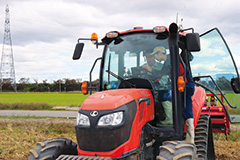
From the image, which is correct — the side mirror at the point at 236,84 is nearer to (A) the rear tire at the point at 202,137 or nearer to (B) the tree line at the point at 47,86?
(A) the rear tire at the point at 202,137

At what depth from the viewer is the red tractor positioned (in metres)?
3.07

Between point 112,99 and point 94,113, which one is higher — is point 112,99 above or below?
above

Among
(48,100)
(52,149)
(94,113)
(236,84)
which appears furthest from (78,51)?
(48,100)

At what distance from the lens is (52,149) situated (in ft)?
11.4

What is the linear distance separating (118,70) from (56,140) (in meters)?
1.46

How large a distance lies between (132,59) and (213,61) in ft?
5.70

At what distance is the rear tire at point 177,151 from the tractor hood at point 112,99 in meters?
0.71

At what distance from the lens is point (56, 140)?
3.65 meters

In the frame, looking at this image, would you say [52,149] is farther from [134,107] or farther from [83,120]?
[134,107]

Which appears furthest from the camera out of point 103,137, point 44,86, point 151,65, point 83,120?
point 44,86

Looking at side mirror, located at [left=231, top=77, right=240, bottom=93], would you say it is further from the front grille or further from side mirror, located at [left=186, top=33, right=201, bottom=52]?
the front grille

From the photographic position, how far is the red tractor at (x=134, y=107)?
3070mm

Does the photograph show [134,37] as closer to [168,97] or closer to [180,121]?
[168,97]

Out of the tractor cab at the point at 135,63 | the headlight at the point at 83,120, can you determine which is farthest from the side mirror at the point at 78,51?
the headlight at the point at 83,120
